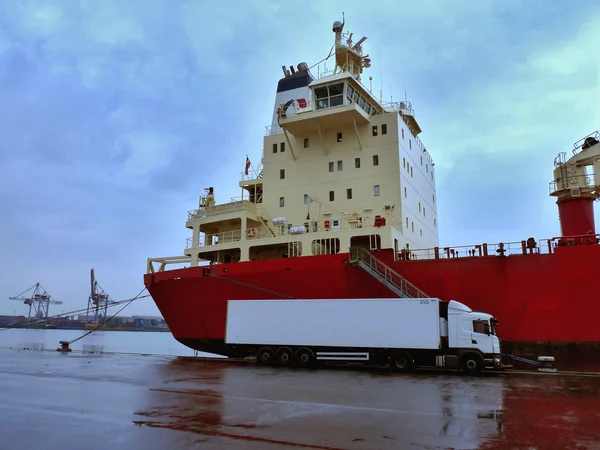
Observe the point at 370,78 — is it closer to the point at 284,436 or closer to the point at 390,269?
the point at 390,269

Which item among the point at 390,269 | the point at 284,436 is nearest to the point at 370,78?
the point at 390,269

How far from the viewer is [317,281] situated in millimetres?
18031

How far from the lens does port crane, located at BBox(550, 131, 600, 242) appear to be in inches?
741

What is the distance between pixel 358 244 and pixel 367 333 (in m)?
4.45

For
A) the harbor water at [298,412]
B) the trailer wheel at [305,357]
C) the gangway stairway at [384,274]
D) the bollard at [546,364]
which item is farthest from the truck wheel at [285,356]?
the bollard at [546,364]

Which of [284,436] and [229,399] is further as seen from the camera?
[229,399]

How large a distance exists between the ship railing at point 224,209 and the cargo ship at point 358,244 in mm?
90

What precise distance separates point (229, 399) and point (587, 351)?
12.1 m

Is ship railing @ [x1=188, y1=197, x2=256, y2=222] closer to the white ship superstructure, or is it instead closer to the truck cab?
the white ship superstructure

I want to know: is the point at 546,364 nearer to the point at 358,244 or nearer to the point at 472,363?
the point at 472,363

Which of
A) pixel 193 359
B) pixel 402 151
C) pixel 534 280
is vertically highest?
→ pixel 402 151

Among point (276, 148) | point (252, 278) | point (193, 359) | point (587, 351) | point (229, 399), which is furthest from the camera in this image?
point (276, 148)

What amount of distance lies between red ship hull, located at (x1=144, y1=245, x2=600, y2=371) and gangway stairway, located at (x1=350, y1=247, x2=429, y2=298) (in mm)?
353

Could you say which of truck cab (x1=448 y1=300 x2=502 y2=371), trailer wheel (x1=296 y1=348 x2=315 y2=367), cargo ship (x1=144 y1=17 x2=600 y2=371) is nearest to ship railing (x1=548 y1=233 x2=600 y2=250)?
cargo ship (x1=144 y1=17 x2=600 y2=371)
